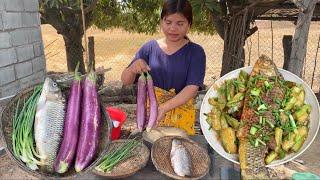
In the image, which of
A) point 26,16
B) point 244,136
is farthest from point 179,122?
point 26,16

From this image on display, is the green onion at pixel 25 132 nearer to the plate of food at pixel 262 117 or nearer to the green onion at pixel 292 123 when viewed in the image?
the plate of food at pixel 262 117

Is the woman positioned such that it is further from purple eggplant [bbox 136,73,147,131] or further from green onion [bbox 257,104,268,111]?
green onion [bbox 257,104,268,111]

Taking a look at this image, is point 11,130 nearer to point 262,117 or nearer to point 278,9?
point 262,117

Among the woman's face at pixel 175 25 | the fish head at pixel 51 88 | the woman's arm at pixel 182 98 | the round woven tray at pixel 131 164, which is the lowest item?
the round woven tray at pixel 131 164

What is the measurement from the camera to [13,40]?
393 cm

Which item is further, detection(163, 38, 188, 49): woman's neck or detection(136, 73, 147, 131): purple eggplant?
detection(163, 38, 188, 49): woman's neck

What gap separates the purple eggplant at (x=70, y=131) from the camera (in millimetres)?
1596

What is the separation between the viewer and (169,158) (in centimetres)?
230

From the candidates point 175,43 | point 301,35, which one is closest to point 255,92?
point 175,43

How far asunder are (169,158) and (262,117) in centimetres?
69

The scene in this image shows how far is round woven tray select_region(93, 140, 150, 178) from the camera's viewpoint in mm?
2188

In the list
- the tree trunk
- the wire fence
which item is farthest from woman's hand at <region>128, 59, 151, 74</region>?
the wire fence

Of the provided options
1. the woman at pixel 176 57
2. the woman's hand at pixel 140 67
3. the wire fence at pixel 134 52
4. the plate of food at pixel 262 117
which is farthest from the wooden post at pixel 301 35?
the wire fence at pixel 134 52

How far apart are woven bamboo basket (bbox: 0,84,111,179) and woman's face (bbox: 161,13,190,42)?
119cm
